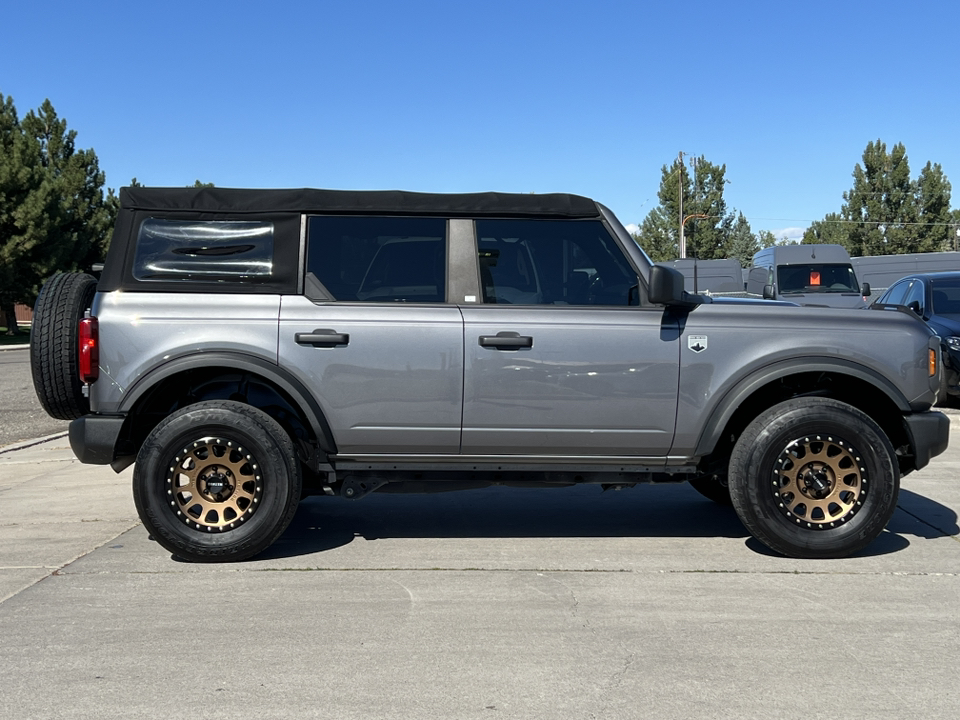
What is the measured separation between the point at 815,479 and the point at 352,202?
118 inches

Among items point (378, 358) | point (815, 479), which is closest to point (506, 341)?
point (378, 358)

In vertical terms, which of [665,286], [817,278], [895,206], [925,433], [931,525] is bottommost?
[931,525]

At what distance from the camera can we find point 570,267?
540 cm

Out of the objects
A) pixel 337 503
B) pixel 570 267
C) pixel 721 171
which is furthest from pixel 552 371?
pixel 721 171

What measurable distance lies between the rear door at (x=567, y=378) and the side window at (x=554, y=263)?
5cm

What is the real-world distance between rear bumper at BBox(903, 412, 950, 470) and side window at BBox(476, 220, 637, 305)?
5.51ft

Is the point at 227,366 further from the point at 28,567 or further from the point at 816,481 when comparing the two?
the point at 816,481

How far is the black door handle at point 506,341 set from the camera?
16.9 ft

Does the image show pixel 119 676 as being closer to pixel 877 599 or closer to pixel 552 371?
pixel 552 371

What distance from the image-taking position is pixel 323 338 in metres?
5.14

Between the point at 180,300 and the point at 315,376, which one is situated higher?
the point at 180,300

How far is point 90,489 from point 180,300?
2885mm

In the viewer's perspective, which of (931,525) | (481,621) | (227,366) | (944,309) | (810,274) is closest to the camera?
(481,621)

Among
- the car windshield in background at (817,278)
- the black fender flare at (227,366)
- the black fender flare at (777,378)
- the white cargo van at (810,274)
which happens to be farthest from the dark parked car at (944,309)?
the black fender flare at (227,366)
